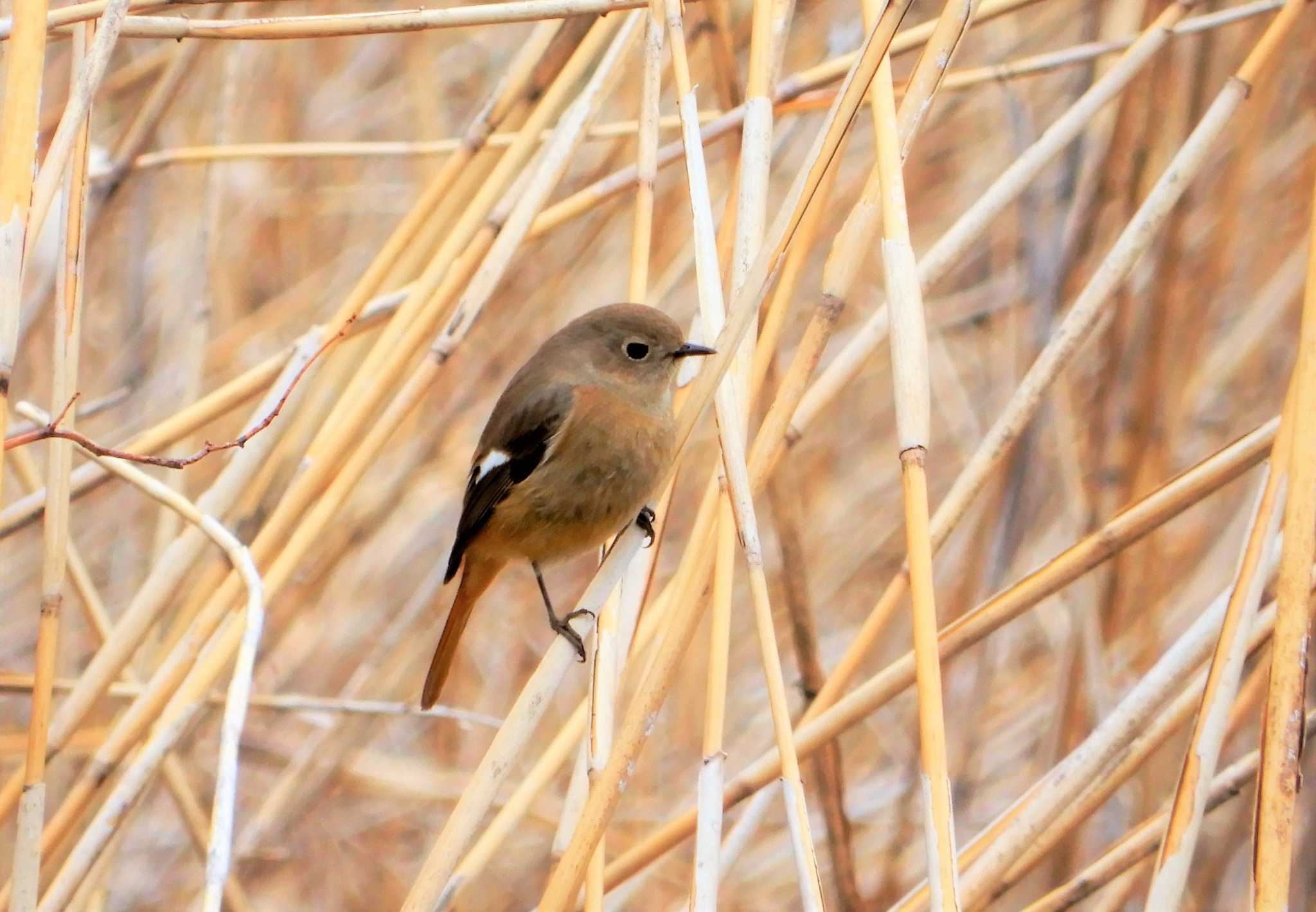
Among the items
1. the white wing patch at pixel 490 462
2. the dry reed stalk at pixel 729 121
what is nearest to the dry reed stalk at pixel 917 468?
the dry reed stalk at pixel 729 121

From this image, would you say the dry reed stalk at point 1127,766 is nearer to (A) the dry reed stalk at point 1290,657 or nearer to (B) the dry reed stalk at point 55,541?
(A) the dry reed stalk at point 1290,657

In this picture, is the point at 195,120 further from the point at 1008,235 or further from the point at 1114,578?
the point at 1114,578

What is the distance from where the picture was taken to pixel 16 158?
46.6 inches

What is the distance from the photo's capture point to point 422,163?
3.90 meters

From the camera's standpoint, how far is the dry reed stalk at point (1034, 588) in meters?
1.67

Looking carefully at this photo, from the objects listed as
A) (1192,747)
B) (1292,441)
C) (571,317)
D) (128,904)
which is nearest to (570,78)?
(1292,441)

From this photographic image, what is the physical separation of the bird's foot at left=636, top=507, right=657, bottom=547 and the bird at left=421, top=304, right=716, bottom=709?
28 millimetres

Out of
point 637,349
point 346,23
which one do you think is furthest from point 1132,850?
point 346,23

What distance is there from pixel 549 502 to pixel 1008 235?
1744 millimetres

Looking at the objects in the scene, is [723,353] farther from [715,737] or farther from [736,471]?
[715,737]

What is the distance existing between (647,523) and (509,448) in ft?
2.00

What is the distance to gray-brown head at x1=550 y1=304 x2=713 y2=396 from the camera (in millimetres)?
2311

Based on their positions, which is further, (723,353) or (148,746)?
(148,746)

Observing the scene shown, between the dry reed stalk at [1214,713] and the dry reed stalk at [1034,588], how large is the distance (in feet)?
1.01
